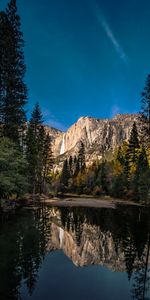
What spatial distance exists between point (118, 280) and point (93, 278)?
896 millimetres

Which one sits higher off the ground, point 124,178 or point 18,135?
point 18,135

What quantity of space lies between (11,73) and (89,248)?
18.2 metres

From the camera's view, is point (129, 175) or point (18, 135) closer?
point (18, 135)

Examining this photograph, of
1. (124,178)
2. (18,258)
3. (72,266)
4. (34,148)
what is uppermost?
(34,148)

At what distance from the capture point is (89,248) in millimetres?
13766

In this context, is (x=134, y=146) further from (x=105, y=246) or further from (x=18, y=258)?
(x=18, y=258)

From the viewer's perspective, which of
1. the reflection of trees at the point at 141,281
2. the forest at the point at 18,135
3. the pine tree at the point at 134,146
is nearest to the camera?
the reflection of trees at the point at 141,281

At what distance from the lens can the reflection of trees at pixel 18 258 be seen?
786cm

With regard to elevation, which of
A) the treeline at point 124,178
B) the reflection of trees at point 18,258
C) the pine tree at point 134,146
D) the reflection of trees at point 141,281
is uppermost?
the pine tree at point 134,146

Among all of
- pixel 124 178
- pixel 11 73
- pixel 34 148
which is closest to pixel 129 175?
pixel 124 178

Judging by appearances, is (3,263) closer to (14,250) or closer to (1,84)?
(14,250)

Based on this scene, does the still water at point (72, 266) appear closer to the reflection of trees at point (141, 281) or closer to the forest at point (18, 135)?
the reflection of trees at point (141, 281)

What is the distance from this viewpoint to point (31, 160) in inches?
1802

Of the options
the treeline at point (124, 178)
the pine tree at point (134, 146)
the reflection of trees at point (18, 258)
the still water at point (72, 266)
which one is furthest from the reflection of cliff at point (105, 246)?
the pine tree at point (134, 146)
